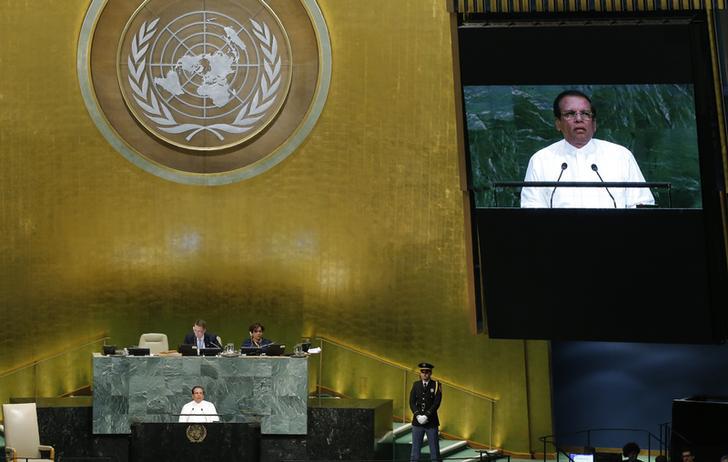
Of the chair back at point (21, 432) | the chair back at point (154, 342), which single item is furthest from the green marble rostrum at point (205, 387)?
the chair back at point (154, 342)

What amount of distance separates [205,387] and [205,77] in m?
4.21

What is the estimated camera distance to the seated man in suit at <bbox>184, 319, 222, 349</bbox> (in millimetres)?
12836

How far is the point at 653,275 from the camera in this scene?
1208cm

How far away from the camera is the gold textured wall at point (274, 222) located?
14391mm

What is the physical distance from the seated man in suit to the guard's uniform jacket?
221cm

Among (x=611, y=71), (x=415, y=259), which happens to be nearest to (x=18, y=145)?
(x=415, y=259)

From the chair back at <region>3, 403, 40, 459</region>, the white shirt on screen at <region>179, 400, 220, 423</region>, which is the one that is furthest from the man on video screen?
the chair back at <region>3, 403, 40, 459</region>

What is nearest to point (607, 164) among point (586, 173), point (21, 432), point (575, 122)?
point (586, 173)

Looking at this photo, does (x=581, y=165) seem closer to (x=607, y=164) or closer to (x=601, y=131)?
(x=607, y=164)

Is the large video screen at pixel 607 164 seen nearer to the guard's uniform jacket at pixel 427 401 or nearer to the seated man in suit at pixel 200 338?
the guard's uniform jacket at pixel 427 401

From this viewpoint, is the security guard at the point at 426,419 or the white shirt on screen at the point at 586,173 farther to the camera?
the security guard at the point at 426,419

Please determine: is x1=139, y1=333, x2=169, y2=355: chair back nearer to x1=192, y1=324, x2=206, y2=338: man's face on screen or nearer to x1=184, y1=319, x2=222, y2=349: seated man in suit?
x1=184, y1=319, x2=222, y2=349: seated man in suit

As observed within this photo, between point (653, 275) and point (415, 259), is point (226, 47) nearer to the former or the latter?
point (415, 259)

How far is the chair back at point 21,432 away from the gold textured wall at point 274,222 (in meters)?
2.43
